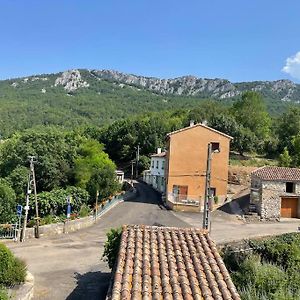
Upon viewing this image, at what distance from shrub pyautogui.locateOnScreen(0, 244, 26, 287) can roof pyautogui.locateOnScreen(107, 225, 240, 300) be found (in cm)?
608

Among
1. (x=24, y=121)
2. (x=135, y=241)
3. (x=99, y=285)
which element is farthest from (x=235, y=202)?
(x=24, y=121)

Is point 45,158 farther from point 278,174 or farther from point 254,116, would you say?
point 254,116

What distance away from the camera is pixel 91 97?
163m

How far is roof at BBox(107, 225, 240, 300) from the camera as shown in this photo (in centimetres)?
762

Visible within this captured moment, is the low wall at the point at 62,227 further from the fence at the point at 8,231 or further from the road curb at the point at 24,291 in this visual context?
the road curb at the point at 24,291

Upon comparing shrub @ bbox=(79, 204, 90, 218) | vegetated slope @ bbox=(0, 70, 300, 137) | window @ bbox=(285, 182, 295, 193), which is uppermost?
vegetated slope @ bbox=(0, 70, 300, 137)

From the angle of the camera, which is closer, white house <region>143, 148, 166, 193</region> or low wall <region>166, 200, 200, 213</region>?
low wall <region>166, 200, 200, 213</region>

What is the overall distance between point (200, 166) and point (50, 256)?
22.7m

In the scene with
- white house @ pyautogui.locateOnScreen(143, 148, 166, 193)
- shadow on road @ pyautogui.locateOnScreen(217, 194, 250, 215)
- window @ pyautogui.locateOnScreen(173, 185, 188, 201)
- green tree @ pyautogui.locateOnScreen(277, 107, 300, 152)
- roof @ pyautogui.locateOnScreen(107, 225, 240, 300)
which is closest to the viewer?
roof @ pyautogui.locateOnScreen(107, 225, 240, 300)

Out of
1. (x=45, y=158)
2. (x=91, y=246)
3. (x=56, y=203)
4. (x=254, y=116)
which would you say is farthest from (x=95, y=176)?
(x=254, y=116)

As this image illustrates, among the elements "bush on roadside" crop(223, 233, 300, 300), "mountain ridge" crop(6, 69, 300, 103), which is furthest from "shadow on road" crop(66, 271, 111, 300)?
"mountain ridge" crop(6, 69, 300, 103)

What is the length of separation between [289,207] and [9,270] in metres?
25.7

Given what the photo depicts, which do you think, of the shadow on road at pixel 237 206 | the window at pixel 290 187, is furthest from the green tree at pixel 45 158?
the window at pixel 290 187

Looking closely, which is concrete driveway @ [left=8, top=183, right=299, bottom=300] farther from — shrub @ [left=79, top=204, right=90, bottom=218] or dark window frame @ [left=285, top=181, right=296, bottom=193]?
dark window frame @ [left=285, top=181, right=296, bottom=193]
